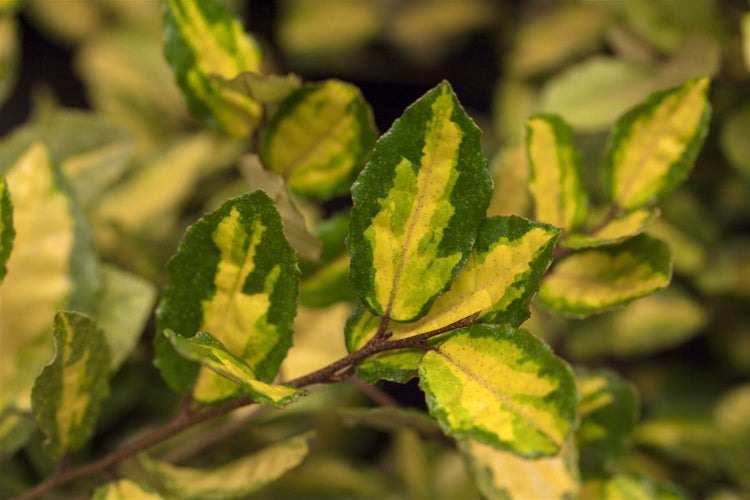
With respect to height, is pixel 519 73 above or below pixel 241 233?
below

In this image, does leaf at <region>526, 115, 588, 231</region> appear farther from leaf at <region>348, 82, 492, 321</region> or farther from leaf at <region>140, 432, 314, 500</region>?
leaf at <region>140, 432, 314, 500</region>

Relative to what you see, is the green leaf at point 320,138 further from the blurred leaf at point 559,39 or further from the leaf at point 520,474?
the blurred leaf at point 559,39

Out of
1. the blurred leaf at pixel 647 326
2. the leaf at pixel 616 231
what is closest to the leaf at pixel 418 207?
the leaf at pixel 616 231

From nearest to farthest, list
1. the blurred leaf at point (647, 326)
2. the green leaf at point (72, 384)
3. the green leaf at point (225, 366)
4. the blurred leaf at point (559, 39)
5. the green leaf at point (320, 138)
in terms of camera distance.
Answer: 1. the green leaf at point (225, 366)
2. the green leaf at point (72, 384)
3. the green leaf at point (320, 138)
4. the blurred leaf at point (647, 326)
5. the blurred leaf at point (559, 39)

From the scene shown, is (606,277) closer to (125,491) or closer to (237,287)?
(237,287)

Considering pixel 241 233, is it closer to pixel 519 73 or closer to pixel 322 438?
pixel 322 438

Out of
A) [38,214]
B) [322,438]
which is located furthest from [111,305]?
[322,438]
